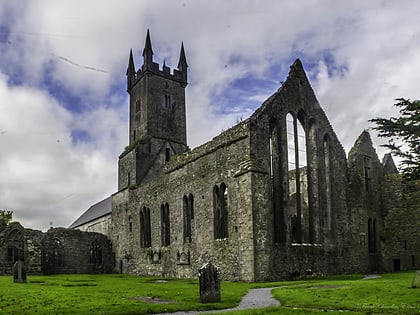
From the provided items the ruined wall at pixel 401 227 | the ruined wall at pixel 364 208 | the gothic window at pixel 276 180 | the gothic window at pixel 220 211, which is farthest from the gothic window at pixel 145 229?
the ruined wall at pixel 401 227

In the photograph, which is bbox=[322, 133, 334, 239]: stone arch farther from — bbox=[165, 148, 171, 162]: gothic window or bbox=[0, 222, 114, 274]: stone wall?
bbox=[0, 222, 114, 274]: stone wall

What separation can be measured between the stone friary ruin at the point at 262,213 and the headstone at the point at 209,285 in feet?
32.4

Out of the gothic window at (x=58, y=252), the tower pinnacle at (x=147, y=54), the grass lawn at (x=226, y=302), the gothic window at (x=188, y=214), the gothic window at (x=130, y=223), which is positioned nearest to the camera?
the grass lawn at (x=226, y=302)

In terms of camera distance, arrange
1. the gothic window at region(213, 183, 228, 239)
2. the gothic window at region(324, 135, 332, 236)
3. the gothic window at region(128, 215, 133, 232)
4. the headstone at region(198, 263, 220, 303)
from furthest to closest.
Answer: the gothic window at region(128, 215, 133, 232) < the gothic window at region(324, 135, 332, 236) < the gothic window at region(213, 183, 228, 239) < the headstone at region(198, 263, 220, 303)

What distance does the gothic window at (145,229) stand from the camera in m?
41.0

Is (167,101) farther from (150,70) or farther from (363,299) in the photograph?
(363,299)

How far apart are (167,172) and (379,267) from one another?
57.1ft

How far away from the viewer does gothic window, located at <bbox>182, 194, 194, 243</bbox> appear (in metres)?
33.9

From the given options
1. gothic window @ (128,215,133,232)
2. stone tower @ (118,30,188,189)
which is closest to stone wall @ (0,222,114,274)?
gothic window @ (128,215,133,232)

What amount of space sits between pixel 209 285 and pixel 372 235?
22.9m

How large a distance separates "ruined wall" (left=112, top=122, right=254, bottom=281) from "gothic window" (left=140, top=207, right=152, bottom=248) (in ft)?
1.10

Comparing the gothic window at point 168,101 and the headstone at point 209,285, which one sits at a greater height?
the gothic window at point 168,101

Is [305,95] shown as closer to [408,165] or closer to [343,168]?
[343,168]

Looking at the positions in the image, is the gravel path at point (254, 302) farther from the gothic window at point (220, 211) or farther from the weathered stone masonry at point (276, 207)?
the gothic window at point (220, 211)
